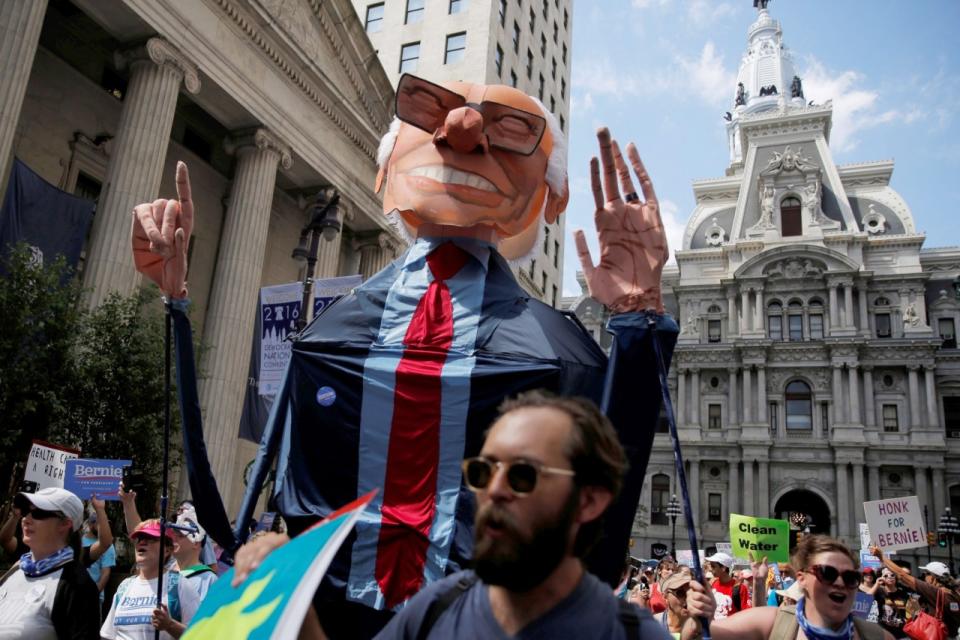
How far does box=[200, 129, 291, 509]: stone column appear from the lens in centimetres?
1609

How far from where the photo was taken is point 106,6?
46.7 feet

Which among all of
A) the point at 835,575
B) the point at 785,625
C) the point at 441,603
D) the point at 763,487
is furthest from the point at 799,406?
the point at 441,603

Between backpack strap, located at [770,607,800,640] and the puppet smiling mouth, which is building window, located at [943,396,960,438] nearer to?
backpack strap, located at [770,607,800,640]

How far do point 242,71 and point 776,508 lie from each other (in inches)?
1412

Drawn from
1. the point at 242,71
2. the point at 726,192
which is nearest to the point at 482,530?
the point at 242,71

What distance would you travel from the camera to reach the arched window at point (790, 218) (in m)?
43.9

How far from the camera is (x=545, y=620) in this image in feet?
5.30

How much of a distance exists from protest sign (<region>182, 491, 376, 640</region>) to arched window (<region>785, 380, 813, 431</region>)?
4323 cm

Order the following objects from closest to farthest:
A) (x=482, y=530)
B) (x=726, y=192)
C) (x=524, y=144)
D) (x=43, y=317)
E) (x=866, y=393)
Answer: (x=482, y=530)
(x=524, y=144)
(x=43, y=317)
(x=866, y=393)
(x=726, y=192)

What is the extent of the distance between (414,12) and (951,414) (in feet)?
114

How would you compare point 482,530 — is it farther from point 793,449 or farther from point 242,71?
point 793,449

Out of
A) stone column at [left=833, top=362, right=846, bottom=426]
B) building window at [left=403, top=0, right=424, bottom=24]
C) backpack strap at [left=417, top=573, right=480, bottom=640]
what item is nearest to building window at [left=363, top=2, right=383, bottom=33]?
building window at [left=403, top=0, right=424, bottom=24]

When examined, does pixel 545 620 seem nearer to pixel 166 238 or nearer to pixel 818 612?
pixel 166 238

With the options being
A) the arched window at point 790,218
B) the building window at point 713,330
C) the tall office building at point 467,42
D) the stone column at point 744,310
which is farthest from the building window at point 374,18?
the arched window at point 790,218
